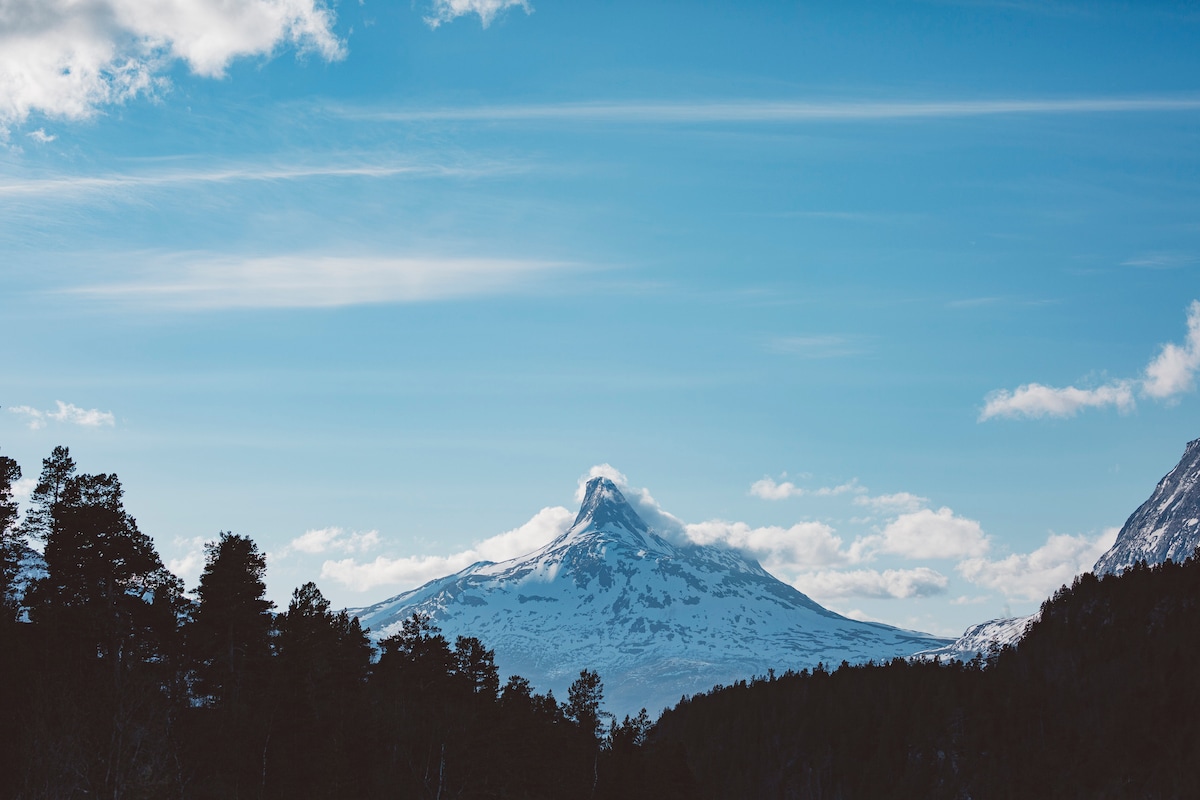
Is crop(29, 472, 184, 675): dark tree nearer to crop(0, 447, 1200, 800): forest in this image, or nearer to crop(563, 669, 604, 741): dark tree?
crop(0, 447, 1200, 800): forest

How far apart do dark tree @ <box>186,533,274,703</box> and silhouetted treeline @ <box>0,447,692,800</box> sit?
87 mm

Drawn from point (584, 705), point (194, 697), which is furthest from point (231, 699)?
point (584, 705)

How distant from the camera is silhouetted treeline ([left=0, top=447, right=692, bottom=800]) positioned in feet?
166

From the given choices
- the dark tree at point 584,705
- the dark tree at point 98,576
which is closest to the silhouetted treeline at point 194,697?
A: the dark tree at point 98,576

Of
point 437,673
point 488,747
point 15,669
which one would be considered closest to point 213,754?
point 15,669

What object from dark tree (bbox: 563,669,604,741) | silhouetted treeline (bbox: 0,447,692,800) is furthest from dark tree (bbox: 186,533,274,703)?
dark tree (bbox: 563,669,604,741)

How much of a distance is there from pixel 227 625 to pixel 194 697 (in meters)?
4.16

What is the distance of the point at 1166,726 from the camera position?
188 metres

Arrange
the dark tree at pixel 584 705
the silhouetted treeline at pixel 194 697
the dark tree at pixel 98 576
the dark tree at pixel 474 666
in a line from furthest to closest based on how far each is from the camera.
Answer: the dark tree at pixel 584 705 → the dark tree at pixel 474 666 → the dark tree at pixel 98 576 → the silhouetted treeline at pixel 194 697

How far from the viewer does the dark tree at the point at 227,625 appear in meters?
66.6

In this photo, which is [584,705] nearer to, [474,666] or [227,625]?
[474,666]

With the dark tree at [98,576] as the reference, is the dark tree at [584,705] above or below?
below

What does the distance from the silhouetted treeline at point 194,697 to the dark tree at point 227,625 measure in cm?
9

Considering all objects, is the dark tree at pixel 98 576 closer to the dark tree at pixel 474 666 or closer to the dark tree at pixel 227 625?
the dark tree at pixel 227 625
